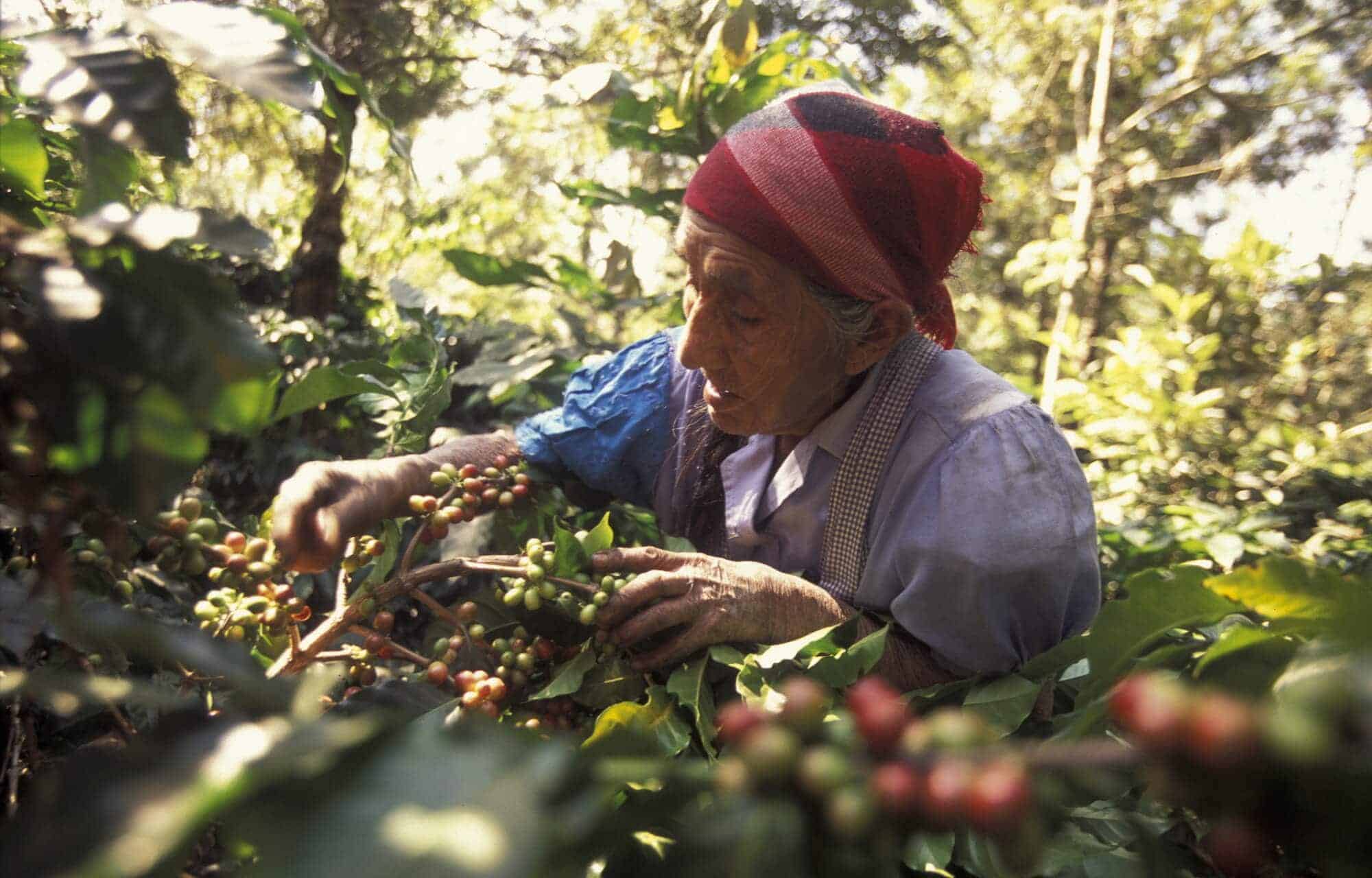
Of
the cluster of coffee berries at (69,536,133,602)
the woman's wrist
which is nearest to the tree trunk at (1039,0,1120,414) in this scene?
the woman's wrist

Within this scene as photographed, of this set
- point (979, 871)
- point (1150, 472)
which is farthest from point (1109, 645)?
point (1150, 472)

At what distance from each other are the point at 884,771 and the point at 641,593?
929 mm

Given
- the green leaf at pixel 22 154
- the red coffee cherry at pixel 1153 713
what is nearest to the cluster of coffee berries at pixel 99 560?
the green leaf at pixel 22 154

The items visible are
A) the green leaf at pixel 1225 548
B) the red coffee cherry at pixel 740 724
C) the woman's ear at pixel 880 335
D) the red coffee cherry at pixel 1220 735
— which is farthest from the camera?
the green leaf at pixel 1225 548

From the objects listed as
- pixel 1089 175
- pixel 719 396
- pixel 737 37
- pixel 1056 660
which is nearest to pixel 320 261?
pixel 737 37

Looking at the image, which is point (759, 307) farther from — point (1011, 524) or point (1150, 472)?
point (1150, 472)

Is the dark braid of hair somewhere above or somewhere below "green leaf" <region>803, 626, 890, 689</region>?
below

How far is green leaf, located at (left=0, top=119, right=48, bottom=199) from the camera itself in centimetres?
77

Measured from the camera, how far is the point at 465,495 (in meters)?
1.42

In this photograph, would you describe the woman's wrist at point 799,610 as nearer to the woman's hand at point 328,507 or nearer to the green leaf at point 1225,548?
the woman's hand at point 328,507

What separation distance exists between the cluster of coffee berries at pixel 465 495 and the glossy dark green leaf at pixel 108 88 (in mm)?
734

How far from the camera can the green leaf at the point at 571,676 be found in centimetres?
116

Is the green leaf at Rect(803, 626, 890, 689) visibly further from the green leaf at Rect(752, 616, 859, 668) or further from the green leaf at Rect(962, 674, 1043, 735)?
the green leaf at Rect(962, 674, 1043, 735)

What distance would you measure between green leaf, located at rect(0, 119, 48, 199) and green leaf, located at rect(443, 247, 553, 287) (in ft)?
5.96
